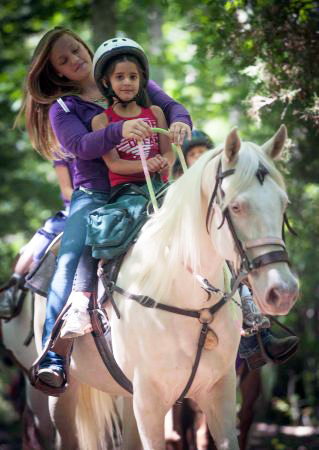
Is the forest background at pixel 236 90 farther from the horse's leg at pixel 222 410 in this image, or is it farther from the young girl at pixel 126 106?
the horse's leg at pixel 222 410

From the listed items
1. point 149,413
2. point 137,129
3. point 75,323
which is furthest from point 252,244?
point 75,323

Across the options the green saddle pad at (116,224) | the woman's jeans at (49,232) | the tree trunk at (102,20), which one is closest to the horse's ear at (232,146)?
the green saddle pad at (116,224)

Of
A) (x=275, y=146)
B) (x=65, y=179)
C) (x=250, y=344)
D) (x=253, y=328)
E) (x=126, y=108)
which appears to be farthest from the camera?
(x=65, y=179)

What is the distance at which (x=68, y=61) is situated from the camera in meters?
6.12

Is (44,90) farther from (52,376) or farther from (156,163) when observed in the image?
(52,376)

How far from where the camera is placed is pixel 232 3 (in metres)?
7.32

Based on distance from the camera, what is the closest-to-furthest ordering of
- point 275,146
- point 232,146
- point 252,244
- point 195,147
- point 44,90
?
point 252,244
point 232,146
point 275,146
point 44,90
point 195,147

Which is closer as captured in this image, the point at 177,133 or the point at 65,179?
the point at 177,133

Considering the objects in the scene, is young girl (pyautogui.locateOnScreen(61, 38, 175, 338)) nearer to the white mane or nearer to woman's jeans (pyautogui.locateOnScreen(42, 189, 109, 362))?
woman's jeans (pyautogui.locateOnScreen(42, 189, 109, 362))

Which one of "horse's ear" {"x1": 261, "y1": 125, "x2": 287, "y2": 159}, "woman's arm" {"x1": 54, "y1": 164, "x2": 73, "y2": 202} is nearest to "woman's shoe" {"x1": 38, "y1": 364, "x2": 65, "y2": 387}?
"horse's ear" {"x1": 261, "y1": 125, "x2": 287, "y2": 159}

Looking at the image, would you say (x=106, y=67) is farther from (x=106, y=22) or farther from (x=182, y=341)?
(x=106, y=22)

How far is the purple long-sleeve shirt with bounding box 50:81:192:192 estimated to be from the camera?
5.01m

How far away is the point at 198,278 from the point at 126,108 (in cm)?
152

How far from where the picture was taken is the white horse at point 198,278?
3.96 m
